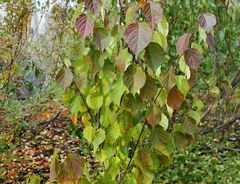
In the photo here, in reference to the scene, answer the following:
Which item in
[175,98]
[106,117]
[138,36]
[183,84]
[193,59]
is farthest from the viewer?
[106,117]

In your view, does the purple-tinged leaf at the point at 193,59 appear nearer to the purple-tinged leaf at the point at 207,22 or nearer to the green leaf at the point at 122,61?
the purple-tinged leaf at the point at 207,22

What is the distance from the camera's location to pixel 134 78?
3.87ft

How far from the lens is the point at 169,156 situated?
157 cm

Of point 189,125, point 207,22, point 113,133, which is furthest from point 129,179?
point 207,22

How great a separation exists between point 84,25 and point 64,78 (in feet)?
0.80

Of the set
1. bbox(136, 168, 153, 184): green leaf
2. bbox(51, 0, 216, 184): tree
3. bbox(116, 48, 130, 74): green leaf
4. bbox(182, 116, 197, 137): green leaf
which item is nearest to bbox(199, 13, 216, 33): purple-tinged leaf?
bbox(51, 0, 216, 184): tree

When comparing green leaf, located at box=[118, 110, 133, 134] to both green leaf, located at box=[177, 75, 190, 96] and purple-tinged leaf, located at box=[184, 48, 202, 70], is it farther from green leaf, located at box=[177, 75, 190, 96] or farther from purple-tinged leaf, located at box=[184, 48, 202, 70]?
purple-tinged leaf, located at box=[184, 48, 202, 70]

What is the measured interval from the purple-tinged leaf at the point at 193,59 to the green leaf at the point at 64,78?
16.5 inches

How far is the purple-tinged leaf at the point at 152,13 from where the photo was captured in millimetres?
1073

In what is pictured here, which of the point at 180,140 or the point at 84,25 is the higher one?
the point at 84,25

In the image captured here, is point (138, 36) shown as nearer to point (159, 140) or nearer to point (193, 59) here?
point (193, 59)

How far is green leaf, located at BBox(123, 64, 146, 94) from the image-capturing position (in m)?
1.17

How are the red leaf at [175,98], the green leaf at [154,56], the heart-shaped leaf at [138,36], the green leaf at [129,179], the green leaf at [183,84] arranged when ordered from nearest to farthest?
the heart-shaped leaf at [138,36] < the green leaf at [154,56] < the red leaf at [175,98] < the green leaf at [183,84] < the green leaf at [129,179]

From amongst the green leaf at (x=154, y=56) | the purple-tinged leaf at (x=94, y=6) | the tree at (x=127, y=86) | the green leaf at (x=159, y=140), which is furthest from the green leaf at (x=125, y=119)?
the purple-tinged leaf at (x=94, y=6)
